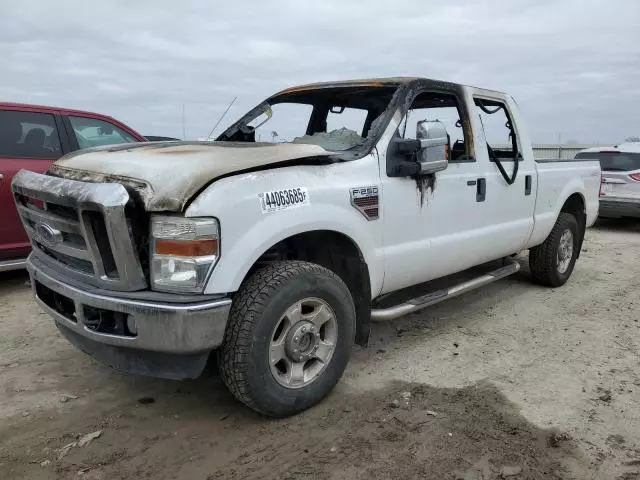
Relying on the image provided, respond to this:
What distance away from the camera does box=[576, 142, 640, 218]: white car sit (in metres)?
9.78

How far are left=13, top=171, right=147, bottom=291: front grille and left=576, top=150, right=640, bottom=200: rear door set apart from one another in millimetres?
9649

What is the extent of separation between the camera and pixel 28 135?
5605 mm

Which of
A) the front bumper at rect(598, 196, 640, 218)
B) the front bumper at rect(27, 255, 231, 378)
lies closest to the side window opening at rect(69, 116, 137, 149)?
the front bumper at rect(27, 255, 231, 378)

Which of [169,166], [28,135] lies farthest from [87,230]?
[28,135]

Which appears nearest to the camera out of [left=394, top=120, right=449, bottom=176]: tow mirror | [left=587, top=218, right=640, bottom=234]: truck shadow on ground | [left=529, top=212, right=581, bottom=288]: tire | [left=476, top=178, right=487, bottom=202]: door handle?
[left=394, top=120, right=449, bottom=176]: tow mirror

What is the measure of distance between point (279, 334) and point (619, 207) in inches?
353

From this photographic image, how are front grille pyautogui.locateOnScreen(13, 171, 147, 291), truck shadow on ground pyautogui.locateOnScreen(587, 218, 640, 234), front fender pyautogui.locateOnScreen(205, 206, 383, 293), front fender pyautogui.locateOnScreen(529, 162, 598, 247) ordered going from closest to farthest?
1. front grille pyautogui.locateOnScreen(13, 171, 147, 291)
2. front fender pyautogui.locateOnScreen(205, 206, 383, 293)
3. front fender pyautogui.locateOnScreen(529, 162, 598, 247)
4. truck shadow on ground pyautogui.locateOnScreen(587, 218, 640, 234)

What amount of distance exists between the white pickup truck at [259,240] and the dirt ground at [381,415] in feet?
1.09

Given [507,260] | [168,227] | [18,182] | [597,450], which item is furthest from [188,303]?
[507,260]

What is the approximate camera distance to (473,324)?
473 cm

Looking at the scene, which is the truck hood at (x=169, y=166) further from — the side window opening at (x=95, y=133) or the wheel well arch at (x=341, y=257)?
the side window opening at (x=95, y=133)

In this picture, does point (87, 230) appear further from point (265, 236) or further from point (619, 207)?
point (619, 207)

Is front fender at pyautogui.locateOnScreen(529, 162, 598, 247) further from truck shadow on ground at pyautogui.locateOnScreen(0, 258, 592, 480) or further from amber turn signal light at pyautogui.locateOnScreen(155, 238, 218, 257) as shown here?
amber turn signal light at pyautogui.locateOnScreen(155, 238, 218, 257)

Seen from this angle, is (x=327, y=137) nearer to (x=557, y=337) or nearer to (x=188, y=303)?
(x=188, y=303)
